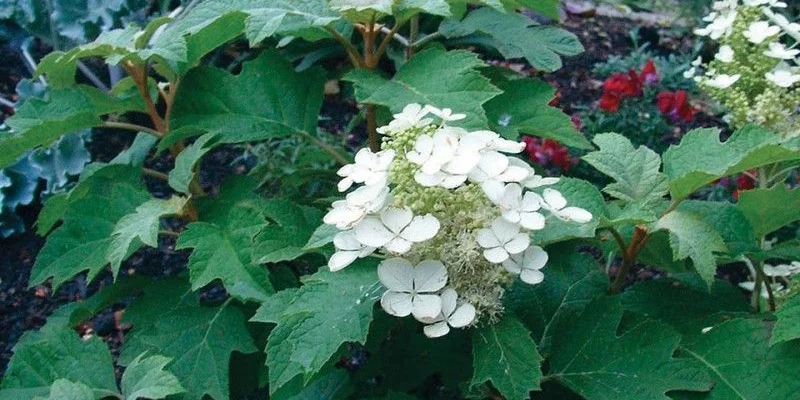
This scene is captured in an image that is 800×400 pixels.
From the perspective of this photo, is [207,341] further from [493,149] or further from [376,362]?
[493,149]

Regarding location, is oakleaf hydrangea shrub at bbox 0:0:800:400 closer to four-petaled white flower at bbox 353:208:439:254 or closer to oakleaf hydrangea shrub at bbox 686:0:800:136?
four-petaled white flower at bbox 353:208:439:254

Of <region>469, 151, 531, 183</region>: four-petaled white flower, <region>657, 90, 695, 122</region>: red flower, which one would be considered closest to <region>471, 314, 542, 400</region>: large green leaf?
<region>469, 151, 531, 183</region>: four-petaled white flower

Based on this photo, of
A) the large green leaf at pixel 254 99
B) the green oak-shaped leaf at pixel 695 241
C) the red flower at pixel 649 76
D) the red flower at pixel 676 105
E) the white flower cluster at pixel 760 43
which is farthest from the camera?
the red flower at pixel 649 76

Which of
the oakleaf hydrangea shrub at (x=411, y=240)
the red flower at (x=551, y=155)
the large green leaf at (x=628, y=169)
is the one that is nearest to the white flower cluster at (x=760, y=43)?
the oakleaf hydrangea shrub at (x=411, y=240)

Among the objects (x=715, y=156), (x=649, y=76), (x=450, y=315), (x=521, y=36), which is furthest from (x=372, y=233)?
(x=649, y=76)

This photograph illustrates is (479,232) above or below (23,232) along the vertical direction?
above

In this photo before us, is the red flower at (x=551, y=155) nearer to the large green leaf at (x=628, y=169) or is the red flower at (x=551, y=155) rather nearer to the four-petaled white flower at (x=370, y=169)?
the large green leaf at (x=628, y=169)

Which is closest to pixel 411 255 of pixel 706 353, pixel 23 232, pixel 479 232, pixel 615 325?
pixel 479 232
